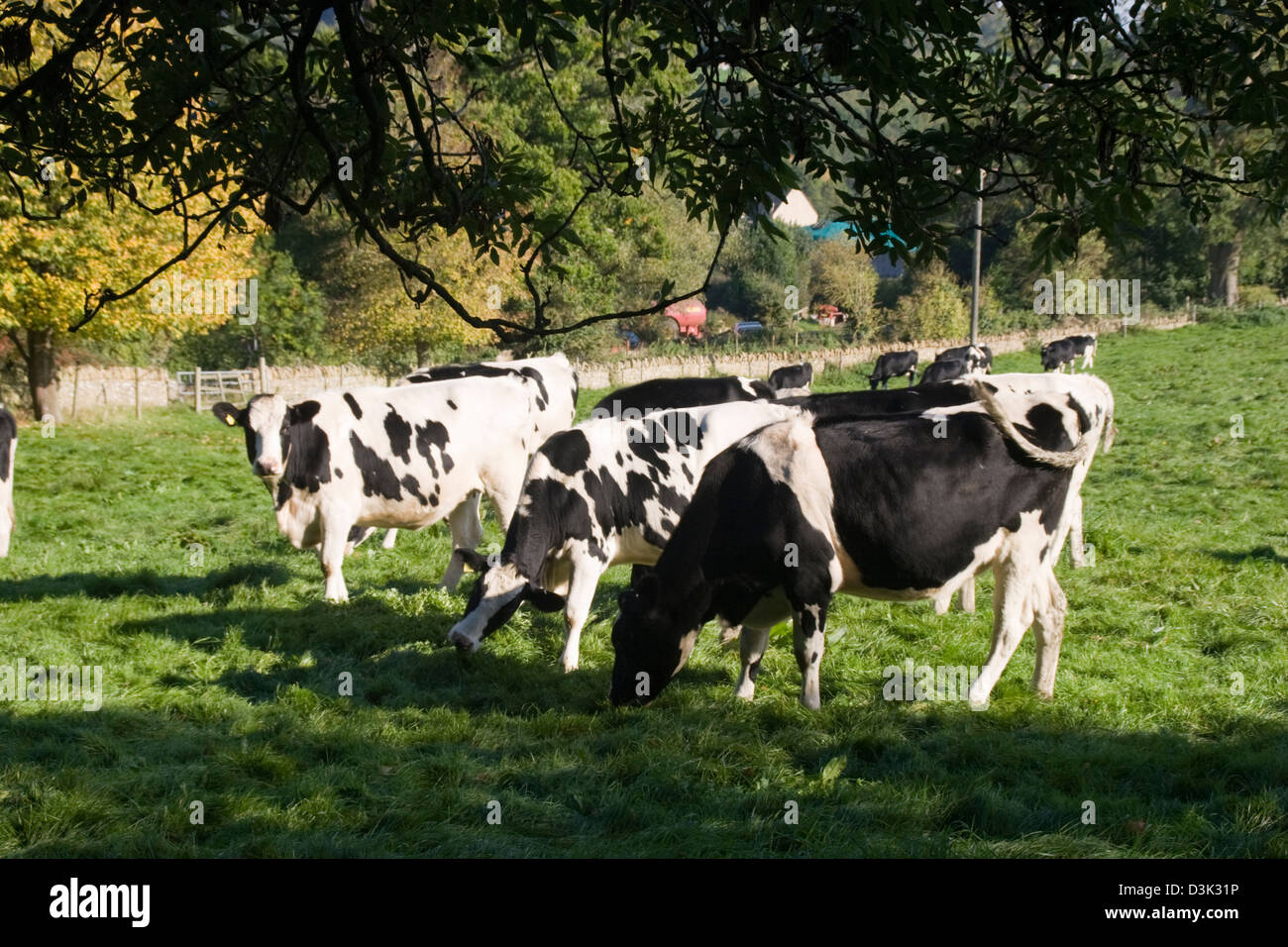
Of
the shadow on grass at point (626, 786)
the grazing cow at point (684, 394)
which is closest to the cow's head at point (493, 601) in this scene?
the shadow on grass at point (626, 786)

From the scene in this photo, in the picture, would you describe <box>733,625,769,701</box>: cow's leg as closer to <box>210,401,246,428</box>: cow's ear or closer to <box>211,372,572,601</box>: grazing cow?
<box>211,372,572,601</box>: grazing cow

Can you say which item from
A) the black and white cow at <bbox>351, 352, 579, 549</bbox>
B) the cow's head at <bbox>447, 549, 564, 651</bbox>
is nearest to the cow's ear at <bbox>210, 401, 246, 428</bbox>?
the black and white cow at <bbox>351, 352, 579, 549</bbox>

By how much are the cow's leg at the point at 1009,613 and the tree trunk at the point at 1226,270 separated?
5792cm

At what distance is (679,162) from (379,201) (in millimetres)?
1526

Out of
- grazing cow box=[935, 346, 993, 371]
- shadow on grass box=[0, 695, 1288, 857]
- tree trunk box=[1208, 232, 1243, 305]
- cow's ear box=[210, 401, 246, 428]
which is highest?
tree trunk box=[1208, 232, 1243, 305]

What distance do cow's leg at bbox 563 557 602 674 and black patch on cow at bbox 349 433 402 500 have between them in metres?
3.14

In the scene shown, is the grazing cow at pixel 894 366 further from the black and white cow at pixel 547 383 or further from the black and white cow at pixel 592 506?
the black and white cow at pixel 592 506

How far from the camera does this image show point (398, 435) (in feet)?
38.9

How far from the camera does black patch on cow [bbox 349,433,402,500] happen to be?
11.6 metres

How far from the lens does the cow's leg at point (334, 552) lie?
10852 millimetres

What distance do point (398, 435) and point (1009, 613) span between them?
21.5ft

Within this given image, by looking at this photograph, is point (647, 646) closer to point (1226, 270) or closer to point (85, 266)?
point (85, 266)

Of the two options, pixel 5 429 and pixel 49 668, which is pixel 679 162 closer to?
pixel 49 668

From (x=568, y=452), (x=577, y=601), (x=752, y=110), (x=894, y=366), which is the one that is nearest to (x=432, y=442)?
(x=568, y=452)
